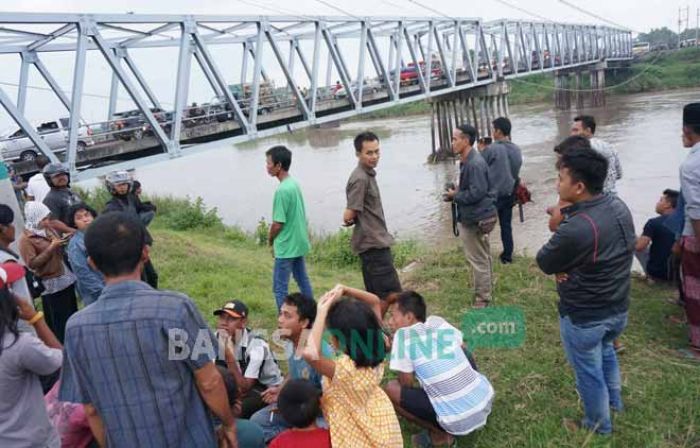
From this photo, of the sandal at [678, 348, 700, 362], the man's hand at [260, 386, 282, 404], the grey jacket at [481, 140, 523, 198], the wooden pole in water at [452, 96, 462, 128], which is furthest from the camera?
the wooden pole in water at [452, 96, 462, 128]

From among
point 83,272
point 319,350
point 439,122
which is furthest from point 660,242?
point 439,122

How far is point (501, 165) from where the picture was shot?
208 inches

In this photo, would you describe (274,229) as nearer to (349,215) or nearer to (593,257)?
(349,215)

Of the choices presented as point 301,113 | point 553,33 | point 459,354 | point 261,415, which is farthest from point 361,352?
point 553,33

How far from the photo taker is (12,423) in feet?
6.25

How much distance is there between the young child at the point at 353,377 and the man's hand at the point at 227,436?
39 cm

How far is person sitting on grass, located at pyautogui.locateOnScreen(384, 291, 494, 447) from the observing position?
98.7 inches

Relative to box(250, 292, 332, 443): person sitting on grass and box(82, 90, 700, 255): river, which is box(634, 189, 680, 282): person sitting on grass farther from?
box(250, 292, 332, 443): person sitting on grass

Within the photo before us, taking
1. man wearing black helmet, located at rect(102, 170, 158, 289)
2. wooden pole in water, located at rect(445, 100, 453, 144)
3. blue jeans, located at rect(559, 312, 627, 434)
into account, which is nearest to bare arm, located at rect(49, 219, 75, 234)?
man wearing black helmet, located at rect(102, 170, 158, 289)

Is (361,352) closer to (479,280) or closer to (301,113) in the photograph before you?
(479,280)

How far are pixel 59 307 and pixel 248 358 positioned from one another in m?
1.73

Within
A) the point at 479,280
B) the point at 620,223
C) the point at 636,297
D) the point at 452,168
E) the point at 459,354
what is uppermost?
the point at 620,223

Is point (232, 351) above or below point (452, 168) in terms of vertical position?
above

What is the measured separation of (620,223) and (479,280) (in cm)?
206
